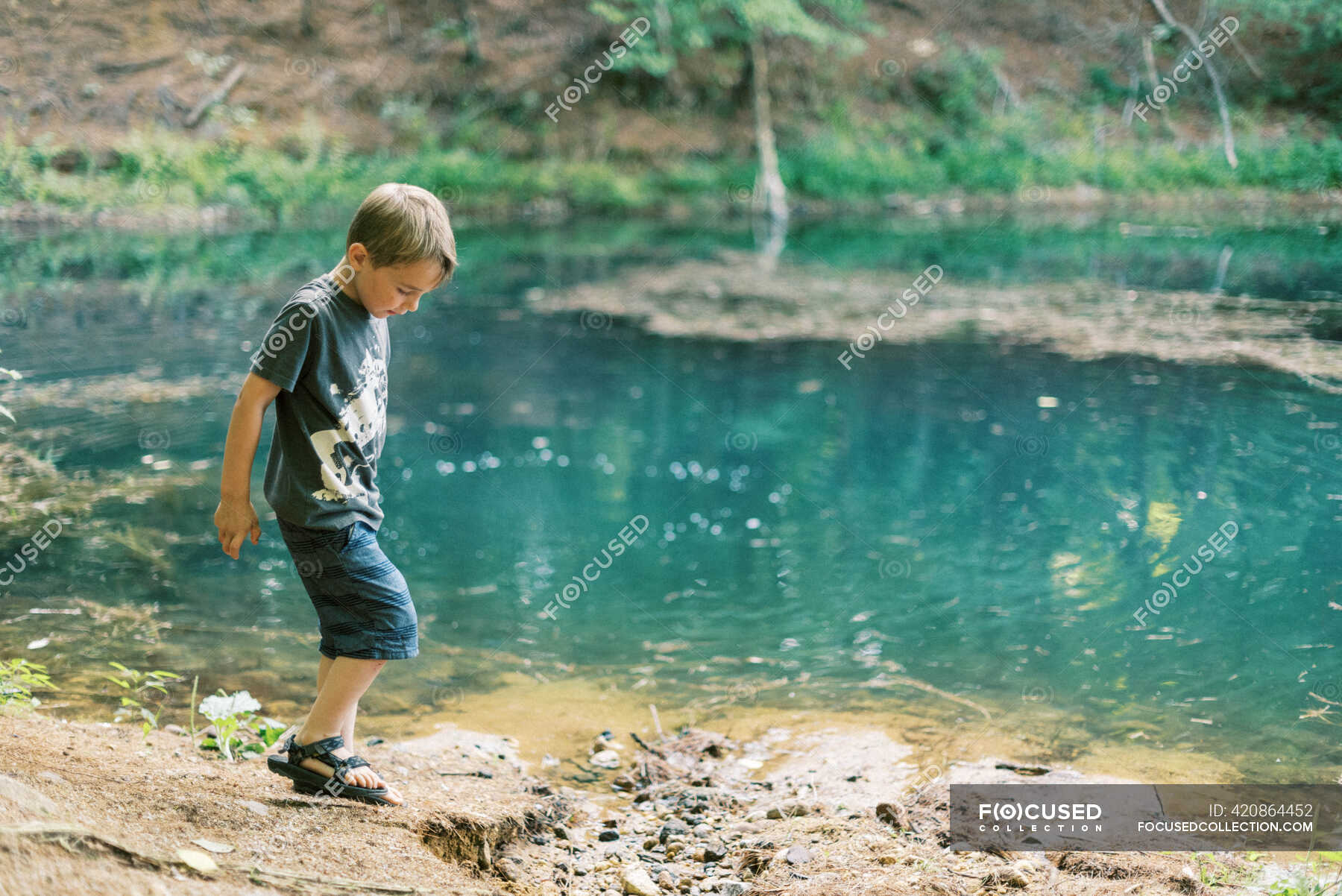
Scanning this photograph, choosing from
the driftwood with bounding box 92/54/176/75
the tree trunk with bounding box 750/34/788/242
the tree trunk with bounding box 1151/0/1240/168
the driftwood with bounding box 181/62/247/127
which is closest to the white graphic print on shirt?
the tree trunk with bounding box 750/34/788/242

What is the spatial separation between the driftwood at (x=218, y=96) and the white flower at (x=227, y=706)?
19147 millimetres

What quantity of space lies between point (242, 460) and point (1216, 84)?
83.9 ft

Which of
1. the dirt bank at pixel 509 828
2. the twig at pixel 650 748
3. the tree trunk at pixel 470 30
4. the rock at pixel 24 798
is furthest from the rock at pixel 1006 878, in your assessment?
the tree trunk at pixel 470 30

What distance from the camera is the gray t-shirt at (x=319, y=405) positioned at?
7.51ft

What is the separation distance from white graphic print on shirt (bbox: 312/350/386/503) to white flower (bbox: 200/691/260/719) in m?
1.18

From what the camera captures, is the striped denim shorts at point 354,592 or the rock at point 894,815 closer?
the striped denim shorts at point 354,592

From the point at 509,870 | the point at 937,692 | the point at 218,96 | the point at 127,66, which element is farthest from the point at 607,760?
the point at 127,66

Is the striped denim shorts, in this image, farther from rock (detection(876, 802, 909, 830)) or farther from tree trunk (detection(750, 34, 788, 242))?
tree trunk (detection(750, 34, 788, 242))

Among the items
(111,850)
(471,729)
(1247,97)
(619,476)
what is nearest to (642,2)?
(1247,97)

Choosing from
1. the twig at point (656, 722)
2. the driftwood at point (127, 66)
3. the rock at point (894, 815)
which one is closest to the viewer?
the rock at point (894, 815)

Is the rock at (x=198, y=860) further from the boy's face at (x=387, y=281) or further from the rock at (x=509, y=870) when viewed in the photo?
the boy's face at (x=387, y=281)

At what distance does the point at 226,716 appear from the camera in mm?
3172

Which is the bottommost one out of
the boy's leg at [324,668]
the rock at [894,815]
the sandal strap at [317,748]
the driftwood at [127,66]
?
the rock at [894,815]

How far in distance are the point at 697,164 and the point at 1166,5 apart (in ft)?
41.8
